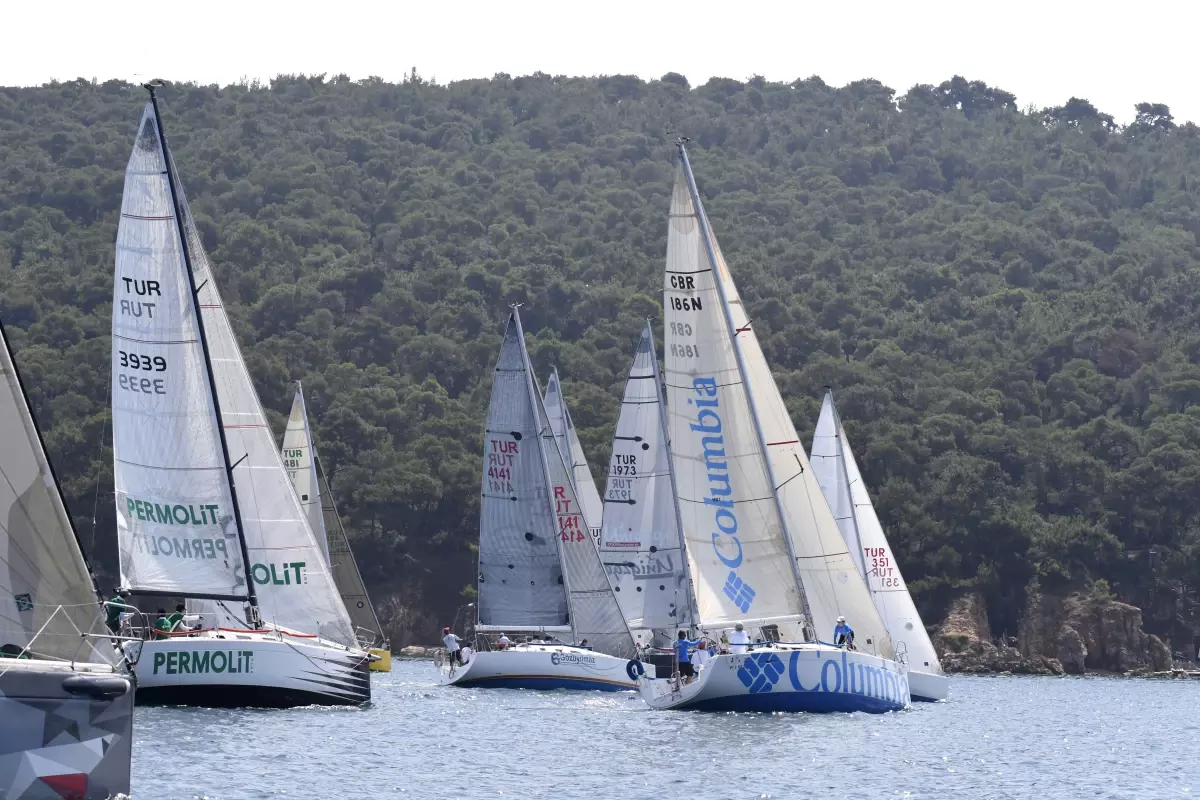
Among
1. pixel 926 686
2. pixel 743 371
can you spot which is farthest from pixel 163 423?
pixel 926 686

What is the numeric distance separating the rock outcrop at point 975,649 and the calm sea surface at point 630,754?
29.6m

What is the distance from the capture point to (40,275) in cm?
8506

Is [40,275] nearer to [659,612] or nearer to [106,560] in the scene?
[106,560]

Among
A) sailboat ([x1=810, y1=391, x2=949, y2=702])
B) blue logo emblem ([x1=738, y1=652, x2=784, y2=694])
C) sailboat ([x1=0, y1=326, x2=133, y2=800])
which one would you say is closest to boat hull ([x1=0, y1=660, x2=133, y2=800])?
sailboat ([x1=0, y1=326, x2=133, y2=800])

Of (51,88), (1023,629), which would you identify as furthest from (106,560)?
(51,88)

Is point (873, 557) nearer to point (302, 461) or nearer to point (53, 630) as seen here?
point (302, 461)

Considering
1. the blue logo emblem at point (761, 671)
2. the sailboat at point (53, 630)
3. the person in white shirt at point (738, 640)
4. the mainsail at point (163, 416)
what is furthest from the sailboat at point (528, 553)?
the sailboat at point (53, 630)

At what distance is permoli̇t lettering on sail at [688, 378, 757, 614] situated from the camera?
28203 millimetres

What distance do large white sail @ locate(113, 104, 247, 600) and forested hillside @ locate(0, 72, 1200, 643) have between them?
39319 millimetres

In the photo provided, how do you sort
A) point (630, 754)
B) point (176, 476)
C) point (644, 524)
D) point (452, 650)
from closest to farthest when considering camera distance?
point (630, 754)
point (176, 476)
point (644, 524)
point (452, 650)

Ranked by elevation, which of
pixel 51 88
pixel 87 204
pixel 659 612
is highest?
pixel 51 88

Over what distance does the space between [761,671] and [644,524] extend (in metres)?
12.5

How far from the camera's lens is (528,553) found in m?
37.9

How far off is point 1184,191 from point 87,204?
66.1 metres
